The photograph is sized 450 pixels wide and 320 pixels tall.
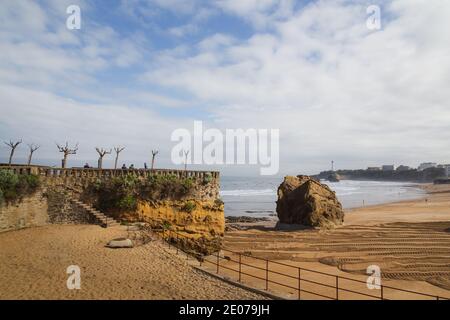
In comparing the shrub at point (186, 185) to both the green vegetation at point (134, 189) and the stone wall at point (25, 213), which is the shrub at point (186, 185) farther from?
the stone wall at point (25, 213)

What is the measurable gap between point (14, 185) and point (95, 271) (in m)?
9.85

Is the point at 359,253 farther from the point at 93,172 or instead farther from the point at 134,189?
the point at 93,172

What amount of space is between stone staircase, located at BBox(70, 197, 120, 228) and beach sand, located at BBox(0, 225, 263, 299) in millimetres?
1900

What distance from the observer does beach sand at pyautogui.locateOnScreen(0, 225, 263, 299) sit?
10977 mm

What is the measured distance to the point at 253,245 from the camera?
989 inches

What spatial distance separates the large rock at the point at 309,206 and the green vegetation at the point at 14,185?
74.8ft

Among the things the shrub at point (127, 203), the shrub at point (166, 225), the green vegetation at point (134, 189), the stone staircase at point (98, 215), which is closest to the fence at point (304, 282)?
the shrub at point (166, 225)

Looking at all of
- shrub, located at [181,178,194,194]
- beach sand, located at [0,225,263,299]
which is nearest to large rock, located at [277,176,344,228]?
shrub, located at [181,178,194,194]

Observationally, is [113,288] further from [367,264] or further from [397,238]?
[397,238]

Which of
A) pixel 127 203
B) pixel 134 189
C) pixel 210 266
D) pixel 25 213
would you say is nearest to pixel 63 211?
pixel 25 213

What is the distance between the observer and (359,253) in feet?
72.6

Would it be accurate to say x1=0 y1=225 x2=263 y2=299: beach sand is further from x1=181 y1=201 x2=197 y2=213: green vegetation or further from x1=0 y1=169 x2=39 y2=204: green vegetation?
x1=181 y1=201 x2=197 y2=213: green vegetation

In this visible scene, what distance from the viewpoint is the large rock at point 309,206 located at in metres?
31.2
